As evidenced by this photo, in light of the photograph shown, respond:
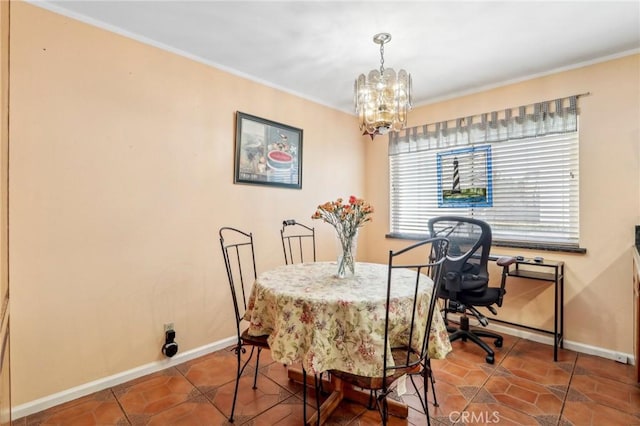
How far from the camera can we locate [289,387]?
2.08 metres

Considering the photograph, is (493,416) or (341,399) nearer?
(493,416)

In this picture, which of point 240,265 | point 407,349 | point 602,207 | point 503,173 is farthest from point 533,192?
point 240,265

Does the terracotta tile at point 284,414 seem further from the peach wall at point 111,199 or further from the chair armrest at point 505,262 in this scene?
the chair armrest at point 505,262

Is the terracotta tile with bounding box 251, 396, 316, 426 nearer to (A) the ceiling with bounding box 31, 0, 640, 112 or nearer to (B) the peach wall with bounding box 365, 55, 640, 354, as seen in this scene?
(B) the peach wall with bounding box 365, 55, 640, 354

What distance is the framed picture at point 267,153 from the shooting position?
9.12 feet

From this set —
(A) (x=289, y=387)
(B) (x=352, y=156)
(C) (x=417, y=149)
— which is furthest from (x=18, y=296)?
(C) (x=417, y=149)

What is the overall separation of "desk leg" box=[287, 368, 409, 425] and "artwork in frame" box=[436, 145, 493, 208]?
7.24 feet

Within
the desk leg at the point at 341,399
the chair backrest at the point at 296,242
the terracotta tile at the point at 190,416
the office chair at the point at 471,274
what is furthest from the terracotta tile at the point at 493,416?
the chair backrest at the point at 296,242

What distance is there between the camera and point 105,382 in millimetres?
2051

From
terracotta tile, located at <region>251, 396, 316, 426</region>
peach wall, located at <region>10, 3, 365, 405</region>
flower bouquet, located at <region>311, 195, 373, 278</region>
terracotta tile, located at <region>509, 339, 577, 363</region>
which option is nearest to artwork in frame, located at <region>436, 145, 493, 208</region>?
terracotta tile, located at <region>509, 339, 577, 363</region>

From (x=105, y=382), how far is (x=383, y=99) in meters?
2.67

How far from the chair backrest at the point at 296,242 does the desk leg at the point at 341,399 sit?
128 cm

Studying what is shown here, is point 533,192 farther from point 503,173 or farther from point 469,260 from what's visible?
point 469,260

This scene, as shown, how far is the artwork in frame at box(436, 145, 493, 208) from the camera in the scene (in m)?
3.11
